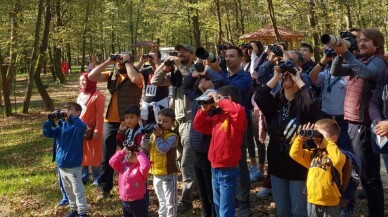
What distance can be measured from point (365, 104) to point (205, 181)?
180cm

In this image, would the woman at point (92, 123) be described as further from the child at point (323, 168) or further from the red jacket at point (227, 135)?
the child at point (323, 168)

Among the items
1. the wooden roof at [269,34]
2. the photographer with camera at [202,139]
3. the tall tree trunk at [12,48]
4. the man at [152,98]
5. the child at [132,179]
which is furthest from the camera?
the wooden roof at [269,34]

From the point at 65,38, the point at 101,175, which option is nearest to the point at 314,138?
the point at 101,175

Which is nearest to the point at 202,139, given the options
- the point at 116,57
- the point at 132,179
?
the point at 132,179

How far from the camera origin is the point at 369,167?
4.47 m

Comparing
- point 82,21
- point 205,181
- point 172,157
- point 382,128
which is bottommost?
point 205,181

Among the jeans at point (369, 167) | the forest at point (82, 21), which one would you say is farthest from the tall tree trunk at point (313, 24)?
the jeans at point (369, 167)

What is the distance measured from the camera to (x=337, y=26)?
21516mm

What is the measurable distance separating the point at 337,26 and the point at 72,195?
18781mm

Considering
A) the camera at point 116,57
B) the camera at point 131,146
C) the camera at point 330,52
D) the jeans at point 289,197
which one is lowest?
the jeans at point 289,197

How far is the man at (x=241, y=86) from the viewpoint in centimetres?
505

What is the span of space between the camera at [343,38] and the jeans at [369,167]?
888 mm

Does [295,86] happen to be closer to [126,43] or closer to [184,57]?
[184,57]

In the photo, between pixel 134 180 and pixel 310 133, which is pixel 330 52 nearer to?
pixel 310 133
